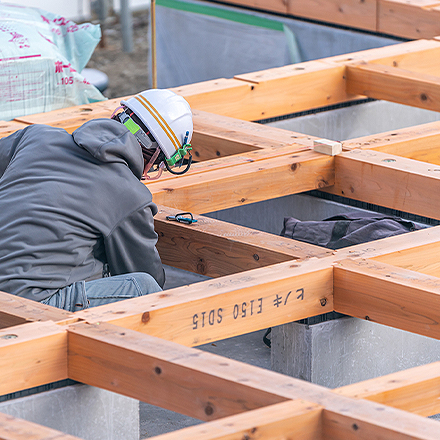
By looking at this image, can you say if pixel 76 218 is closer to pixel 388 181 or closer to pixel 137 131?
pixel 137 131

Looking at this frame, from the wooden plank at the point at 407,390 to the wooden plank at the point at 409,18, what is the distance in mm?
4856

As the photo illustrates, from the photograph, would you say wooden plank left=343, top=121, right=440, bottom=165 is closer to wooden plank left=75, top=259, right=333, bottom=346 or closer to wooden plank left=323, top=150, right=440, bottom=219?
wooden plank left=323, top=150, right=440, bottom=219

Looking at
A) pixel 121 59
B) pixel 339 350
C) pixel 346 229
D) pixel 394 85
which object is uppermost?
pixel 394 85

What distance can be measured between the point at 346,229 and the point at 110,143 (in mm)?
1336

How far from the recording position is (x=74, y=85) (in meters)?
5.50

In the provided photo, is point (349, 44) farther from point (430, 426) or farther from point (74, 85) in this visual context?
point (430, 426)

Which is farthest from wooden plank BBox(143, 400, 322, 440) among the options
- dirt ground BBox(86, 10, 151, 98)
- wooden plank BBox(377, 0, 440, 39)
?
dirt ground BBox(86, 10, 151, 98)

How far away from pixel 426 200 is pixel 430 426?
6.47 feet

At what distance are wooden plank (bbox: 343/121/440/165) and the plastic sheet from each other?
1741 mm

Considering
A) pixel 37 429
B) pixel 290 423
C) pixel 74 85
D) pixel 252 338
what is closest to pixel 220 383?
pixel 290 423

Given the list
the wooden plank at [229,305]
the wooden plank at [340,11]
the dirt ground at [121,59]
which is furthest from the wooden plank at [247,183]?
the dirt ground at [121,59]

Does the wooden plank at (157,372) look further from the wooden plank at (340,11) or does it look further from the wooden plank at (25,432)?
the wooden plank at (340,11)

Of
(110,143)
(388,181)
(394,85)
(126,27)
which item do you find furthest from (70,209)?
(126,27)

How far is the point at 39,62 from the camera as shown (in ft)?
17.5
